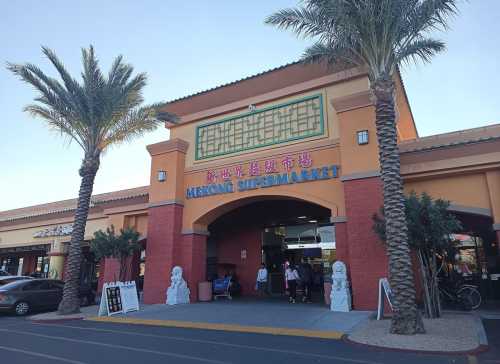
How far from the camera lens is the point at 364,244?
513 inches

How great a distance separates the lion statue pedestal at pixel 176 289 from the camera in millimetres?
16455

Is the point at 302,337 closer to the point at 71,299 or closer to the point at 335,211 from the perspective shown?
the point at 335,211

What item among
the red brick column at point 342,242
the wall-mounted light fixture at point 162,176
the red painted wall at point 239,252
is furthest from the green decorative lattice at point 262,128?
the red painted wall at point 239,252

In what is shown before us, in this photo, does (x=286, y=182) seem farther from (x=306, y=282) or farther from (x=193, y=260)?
(x=193, y=260)

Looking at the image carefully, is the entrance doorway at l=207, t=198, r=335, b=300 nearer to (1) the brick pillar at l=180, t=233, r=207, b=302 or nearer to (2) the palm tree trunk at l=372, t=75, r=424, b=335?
(1) the brick pillar at l=180, t=233, r=207, b=302

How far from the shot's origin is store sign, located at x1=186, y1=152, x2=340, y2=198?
49.6 feet

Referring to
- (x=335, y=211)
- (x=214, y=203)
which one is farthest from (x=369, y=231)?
(x=214, y=203)

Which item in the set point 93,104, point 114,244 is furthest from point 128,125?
point 114,244

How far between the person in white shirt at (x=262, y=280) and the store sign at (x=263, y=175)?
4436mm

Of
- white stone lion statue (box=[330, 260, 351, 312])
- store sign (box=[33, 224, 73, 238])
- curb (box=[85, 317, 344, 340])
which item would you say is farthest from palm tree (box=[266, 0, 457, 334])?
store sign (box=[33, 224, 73, 238])

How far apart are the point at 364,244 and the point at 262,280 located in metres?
6.83

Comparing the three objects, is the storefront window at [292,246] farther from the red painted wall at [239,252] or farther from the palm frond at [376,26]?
the palm frond at [376,26]

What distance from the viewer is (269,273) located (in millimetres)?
20906

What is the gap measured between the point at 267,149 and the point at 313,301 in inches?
271
